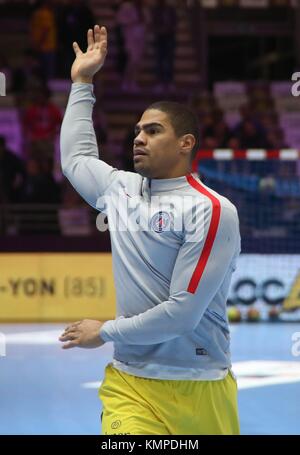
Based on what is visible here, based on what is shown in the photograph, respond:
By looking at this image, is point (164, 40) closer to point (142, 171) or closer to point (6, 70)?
point (6, 70)

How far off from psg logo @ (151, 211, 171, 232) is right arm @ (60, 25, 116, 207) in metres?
0.36

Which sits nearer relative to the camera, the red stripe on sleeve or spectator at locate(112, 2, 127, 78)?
the red stripe on sleeve

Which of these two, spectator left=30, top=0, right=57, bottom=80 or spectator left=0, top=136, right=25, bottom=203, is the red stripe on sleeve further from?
spectator left=30, top=0, right=57, bottom=80

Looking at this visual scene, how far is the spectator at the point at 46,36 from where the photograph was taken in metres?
18.7

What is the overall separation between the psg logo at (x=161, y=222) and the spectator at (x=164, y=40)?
15449mm

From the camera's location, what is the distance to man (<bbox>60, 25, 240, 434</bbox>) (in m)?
3.73

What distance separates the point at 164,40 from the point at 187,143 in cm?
1539

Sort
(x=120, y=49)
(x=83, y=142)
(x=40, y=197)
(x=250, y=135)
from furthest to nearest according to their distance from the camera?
(x=120, y=49) → (x=250, y=135) → (x=40, y=197) → (x=83, y=142)

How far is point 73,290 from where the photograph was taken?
14008 mm

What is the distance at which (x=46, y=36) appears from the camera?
1869 cm

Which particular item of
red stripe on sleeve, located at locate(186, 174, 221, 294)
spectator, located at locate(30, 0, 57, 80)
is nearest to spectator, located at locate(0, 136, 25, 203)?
spectator, located at locate(30, 0, 57, 80)

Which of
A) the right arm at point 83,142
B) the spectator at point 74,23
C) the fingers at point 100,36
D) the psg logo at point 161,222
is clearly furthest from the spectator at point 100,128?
the psg logo at point 161,222

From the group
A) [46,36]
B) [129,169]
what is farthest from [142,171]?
[46,36]

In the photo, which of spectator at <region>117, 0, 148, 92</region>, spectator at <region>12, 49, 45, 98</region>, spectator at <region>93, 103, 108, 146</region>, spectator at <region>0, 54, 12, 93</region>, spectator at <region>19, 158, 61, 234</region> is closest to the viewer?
spectator at <region>19, 158, 61, 234</region>
